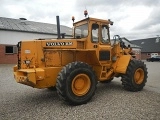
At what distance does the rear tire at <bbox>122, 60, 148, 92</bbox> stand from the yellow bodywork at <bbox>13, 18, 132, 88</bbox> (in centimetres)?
29

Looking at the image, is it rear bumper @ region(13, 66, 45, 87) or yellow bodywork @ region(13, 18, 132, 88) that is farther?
yellow bodywork @ region(13, 18, 132, 88)

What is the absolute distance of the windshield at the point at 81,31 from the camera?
8105mm

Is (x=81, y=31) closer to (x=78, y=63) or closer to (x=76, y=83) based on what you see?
(x=78, y=63)

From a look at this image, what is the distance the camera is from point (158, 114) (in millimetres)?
5934

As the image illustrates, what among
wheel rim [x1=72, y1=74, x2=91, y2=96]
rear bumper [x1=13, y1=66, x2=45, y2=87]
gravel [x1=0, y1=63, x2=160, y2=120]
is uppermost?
rear bumper [x1=13, y1=66, x2=45, y2=87]

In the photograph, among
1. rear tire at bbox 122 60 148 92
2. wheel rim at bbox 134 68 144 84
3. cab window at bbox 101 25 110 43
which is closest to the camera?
cab window at bbox 101 25 110 43

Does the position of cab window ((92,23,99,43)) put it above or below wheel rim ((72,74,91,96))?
above

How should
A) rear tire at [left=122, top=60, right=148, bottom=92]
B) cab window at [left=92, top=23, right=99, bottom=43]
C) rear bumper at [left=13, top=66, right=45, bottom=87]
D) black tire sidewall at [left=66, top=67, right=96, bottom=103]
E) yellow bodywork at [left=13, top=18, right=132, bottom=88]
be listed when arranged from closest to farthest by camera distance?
rear bumper at [left=13, top=66, right=45, bottom=87] < black tire sidewall at [left=66, top=67, right=96, bottom=103] < yellow bodywork at [left=13, top=18, right=132, bottom=88] < cab window at [left=92, top=23, right=99, bottom=43] < rear tire at [left=122, top=60, right=148, bottom=92]

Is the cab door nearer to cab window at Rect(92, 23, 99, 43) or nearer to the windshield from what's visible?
cab window at Rect(92, 23, 99, 43)

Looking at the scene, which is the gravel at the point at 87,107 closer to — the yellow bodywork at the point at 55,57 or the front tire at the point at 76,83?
the front tire at the point at 76,83

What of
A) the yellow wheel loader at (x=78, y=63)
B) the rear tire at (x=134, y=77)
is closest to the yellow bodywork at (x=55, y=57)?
the yellow wheel loader at (x=78, y=63)

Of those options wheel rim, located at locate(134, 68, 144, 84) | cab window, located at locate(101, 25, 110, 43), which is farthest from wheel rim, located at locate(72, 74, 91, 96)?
wheel rim, located at locate(134, 68, 144, 84)

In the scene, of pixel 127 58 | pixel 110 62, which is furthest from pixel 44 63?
pixel 127 58

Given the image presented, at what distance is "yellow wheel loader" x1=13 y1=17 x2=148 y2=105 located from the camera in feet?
22.0
